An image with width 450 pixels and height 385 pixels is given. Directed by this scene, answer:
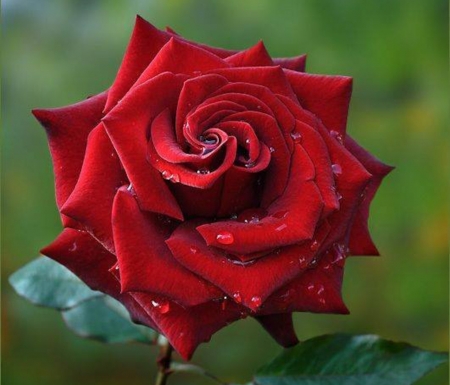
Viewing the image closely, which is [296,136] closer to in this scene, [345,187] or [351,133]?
[345,187]

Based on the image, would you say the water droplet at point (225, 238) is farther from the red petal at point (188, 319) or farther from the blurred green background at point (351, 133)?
the blurred green background at point (351, 133)

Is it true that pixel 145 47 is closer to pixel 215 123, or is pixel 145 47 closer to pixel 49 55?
pixel 215 123

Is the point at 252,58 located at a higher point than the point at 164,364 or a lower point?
higher

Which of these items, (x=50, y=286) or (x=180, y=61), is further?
(x=50, y=286)

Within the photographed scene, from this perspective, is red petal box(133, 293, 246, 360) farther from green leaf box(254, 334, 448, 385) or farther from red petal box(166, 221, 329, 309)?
green leaf box(254, 334, 448, 385)

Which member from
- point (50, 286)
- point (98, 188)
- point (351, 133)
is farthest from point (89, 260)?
point (351, 133)

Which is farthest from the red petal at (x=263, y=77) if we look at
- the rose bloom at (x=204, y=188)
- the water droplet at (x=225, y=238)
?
the water droplet at (x=225, y=238)

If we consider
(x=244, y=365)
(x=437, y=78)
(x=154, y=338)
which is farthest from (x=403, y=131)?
(x=154, y=338)
